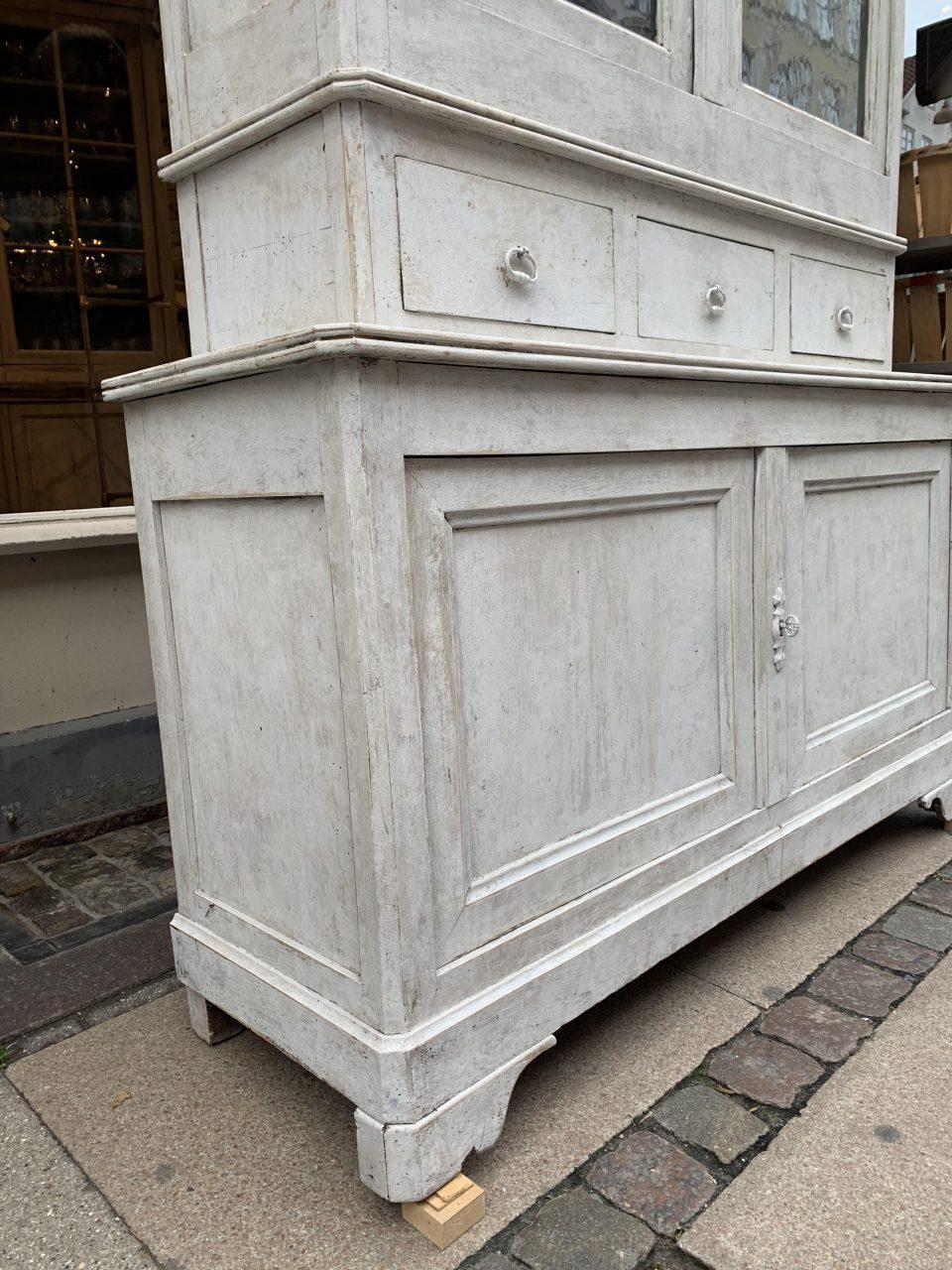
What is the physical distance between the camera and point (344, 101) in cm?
150

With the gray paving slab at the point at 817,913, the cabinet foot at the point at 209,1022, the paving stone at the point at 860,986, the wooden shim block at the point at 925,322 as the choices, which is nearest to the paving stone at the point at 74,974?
the cabinet foot at the point at 209,1022

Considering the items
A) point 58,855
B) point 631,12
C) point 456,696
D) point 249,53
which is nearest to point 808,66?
point 631,12

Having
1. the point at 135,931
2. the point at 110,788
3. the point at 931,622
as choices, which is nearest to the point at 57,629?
the point at 110,788

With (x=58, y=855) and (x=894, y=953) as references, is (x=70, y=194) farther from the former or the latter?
(x=894, y=953)

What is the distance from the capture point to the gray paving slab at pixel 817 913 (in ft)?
7.81

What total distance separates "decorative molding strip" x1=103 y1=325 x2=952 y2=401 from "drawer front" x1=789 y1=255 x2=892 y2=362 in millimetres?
358

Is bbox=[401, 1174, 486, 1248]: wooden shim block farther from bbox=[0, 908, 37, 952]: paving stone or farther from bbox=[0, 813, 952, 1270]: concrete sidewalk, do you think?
bbox=[0, 908, 37, 952]: paving stone

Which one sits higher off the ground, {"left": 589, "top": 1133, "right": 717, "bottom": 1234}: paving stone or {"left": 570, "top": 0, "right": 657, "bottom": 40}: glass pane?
{"left": 570, "top": 0, "right": 657, "bottom": 40}: glass pane

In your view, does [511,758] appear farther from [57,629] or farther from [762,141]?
[57,629]

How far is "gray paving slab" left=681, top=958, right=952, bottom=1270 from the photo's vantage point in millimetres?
1536

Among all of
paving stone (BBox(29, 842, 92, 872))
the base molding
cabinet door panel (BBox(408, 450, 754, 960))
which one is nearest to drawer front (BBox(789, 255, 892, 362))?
cabinet door panel (BBox(408, 450, 754, 960))

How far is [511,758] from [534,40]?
133 cm

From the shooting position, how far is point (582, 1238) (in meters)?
1.58

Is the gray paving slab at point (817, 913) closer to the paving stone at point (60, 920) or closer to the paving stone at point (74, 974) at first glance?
the paving stone at point (74, 974)
